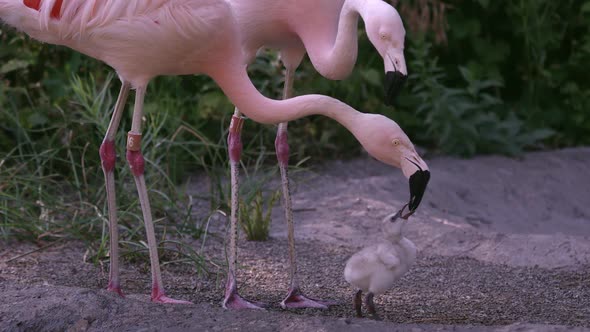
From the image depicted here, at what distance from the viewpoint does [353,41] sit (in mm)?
4102

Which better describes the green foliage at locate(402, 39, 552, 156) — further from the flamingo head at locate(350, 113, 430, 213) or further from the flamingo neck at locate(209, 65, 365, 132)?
the flamingo head at locate(350, 113, 430, 213)

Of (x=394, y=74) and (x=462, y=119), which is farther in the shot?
(x=462, y=119)

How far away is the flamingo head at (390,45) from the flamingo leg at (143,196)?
3.53 feet

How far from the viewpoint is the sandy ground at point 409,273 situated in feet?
11.4

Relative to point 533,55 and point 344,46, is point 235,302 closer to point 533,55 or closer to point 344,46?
point 344,46

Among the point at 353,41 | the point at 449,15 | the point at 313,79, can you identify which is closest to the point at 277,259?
the point at 353,41

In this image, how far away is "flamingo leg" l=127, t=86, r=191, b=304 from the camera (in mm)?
3963

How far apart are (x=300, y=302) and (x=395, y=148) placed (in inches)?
40.1

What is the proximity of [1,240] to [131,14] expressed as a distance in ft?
6.26

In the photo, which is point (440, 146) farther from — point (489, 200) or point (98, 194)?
point (98, 194)

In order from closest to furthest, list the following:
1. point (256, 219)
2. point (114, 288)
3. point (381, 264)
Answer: point (381, 264) → point (114, 288) → point (256, 219)

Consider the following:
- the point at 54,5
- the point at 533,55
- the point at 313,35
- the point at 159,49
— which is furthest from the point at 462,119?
the point at 54,5

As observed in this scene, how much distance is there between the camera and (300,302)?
422cm

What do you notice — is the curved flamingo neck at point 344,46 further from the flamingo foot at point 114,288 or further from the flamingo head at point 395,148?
the flamingo foot at point 114,288
